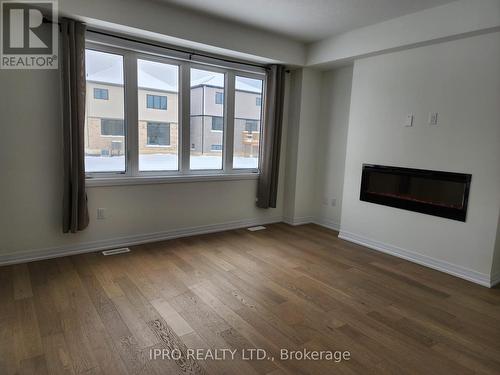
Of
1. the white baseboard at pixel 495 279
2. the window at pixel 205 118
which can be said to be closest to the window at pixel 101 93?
the window at pixel 205 118

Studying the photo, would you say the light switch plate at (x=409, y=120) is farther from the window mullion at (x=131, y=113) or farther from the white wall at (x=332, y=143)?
the window mullion at (x=131, y=113)

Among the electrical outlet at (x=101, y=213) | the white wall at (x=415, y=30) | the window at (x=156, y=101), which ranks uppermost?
the white wall at (x=415, y=30)

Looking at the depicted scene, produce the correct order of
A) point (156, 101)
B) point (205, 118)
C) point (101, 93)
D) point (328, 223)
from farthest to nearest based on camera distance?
1. point (328, 223)
2. point (205, 118)
3. point (156, 101)
4. point (101, 93)

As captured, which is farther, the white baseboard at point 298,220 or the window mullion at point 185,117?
the white baseboard at point 298,220

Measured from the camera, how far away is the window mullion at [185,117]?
13.0ft

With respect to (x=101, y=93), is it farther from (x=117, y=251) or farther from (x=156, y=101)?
(x=117, y=251)

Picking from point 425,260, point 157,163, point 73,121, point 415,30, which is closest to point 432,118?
point 415,30

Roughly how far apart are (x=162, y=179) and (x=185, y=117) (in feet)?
2.68

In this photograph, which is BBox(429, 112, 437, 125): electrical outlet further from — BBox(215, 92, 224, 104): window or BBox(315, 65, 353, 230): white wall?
BBox(215, 92, 224, 104): window

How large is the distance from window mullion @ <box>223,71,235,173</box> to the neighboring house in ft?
0.22

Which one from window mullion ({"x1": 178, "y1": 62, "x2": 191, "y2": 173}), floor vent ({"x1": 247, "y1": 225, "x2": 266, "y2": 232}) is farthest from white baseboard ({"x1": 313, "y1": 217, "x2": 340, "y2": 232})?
window mullion ({"x1": 178, "y1": 62, "x2": 191, "y2": 173})

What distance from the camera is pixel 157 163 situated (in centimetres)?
395

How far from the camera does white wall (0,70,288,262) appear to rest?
300 centimetres

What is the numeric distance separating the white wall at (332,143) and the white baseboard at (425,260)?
61 cm
